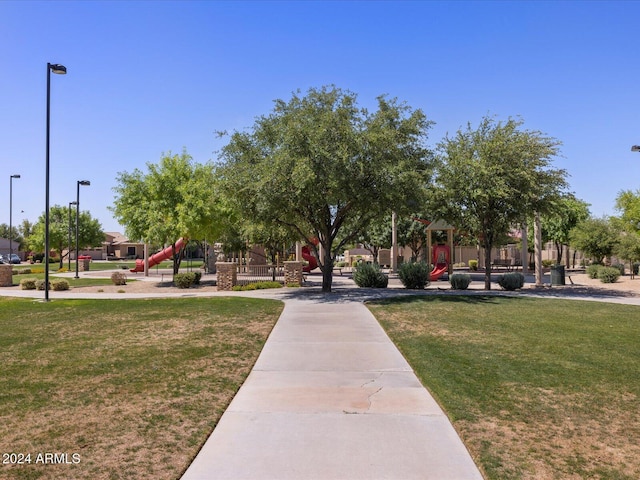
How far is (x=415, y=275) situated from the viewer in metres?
24.2

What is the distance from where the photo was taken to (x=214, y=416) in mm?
5914

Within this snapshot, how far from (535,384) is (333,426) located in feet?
11.7

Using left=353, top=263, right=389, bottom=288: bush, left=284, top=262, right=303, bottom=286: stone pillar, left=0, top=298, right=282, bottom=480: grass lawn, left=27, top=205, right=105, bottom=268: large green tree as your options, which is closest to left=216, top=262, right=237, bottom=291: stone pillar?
left=284, top=262, right=303, bottom=286: stone pillar

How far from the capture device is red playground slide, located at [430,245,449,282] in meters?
31.6

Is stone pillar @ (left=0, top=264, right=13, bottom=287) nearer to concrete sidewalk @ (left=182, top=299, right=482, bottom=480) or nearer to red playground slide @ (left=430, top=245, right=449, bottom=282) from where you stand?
concrete sidewalk @ (left=182, top=299, right=482, bottom=480)

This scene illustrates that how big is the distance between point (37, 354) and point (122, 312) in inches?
248

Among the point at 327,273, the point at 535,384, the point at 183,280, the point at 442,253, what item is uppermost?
the point at 442,253

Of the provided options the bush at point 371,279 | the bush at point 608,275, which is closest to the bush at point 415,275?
the bush at point 371,279

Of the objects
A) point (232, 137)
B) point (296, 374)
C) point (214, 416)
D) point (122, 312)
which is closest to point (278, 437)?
point (214, 416)

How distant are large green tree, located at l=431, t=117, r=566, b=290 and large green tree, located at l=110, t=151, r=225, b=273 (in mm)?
12544

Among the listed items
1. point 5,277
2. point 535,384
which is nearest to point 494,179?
point 535,384

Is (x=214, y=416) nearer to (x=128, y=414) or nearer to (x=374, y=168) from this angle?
(x=128, y=414)

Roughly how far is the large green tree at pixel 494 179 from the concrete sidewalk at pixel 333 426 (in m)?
14.7

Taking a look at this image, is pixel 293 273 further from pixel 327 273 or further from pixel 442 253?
pixel 442 253
